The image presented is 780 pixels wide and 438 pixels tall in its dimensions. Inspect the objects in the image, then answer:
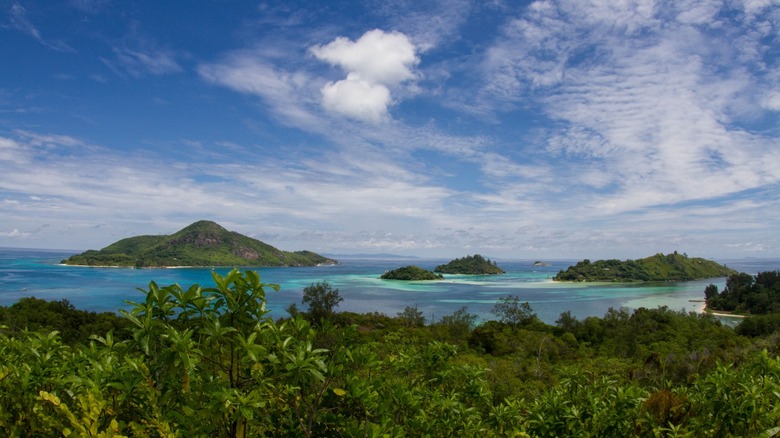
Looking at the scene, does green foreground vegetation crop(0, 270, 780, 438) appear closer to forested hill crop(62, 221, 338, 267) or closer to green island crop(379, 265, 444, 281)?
green island crop(379, 265, 444, 281)

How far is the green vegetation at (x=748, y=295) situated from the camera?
193 feet

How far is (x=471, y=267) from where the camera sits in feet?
510

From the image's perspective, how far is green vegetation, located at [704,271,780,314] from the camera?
58.7 m

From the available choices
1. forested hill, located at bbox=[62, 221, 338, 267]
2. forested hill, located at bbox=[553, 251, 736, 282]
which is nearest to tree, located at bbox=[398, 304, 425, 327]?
forested hill, located at bbox=[553, 251, 736, 282]

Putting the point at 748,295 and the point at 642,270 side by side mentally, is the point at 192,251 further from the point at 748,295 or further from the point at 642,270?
the point at 748,295

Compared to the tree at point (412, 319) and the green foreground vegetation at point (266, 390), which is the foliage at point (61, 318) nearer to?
the tree at point (412, 319)

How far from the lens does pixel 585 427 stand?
8.26 ft

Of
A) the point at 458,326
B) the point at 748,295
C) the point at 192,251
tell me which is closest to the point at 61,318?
the point at 458,326

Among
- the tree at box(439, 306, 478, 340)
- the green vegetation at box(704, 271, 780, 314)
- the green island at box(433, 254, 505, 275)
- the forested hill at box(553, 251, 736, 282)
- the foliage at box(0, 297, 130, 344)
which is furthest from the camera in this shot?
the green island at box(433, 254, 505, 275)

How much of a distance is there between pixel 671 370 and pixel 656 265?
125 meters

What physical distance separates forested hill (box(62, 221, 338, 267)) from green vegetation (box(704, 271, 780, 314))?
117 meters

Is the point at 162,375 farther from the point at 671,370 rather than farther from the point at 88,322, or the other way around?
the point at 88,322

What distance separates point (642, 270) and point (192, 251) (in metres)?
134

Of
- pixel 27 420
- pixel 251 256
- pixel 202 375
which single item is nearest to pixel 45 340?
pixel 27 420
